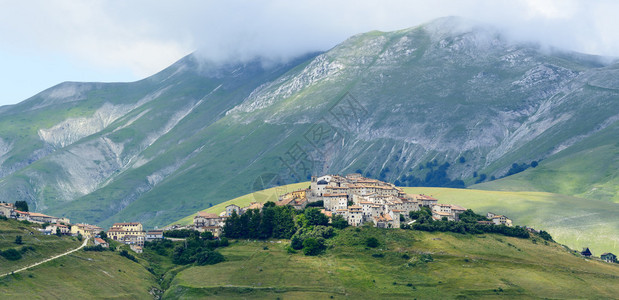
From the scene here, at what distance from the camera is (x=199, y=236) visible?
198 meters

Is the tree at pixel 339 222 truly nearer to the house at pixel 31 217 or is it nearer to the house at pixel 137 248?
the house at pixel 137 248

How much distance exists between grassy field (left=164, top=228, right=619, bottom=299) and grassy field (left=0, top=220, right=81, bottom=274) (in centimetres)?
2779

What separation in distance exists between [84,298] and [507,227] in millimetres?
117758

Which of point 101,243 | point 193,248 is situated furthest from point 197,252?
point 101,243

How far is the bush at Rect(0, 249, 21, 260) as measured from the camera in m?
143

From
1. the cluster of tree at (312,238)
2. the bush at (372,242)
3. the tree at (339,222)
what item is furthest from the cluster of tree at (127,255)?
the bush at (372,242)

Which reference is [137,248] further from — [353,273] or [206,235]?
[353,273]

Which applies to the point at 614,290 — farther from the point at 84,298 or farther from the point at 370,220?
the point at 84,298

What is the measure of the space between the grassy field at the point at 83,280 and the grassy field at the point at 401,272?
8902 millimetres

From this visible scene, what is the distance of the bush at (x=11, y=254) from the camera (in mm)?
142975

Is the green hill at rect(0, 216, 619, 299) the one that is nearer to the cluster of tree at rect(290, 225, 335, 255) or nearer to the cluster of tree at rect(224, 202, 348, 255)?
the cluster of tree at rect(290, 225, 335, 255)

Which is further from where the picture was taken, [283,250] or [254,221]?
[254,221]

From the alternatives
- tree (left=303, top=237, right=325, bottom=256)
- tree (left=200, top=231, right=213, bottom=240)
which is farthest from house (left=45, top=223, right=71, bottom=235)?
tree (left=303, top=237, right=325, bottom=256)

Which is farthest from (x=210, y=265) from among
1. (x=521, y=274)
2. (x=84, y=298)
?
(x=521, y=274)
